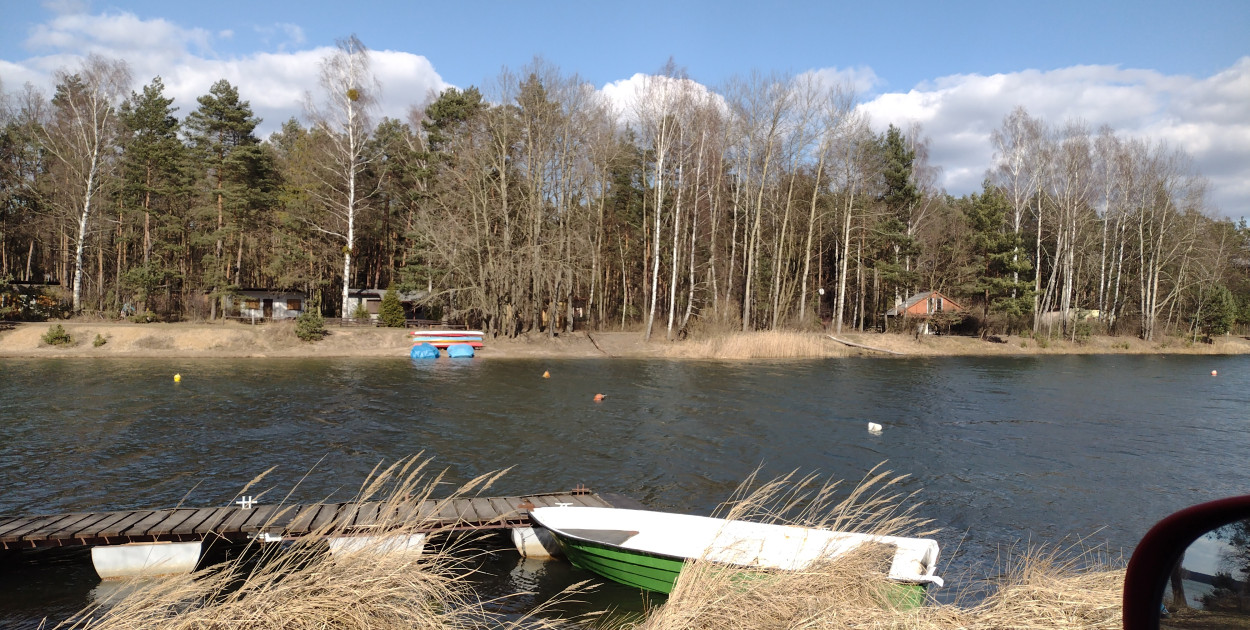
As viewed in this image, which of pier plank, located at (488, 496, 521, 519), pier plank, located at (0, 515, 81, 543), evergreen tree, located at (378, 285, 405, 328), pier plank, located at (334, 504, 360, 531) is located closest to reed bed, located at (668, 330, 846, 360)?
evergreen tree, located at (378, 285, 405, 328)

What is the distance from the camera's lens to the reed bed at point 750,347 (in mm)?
39250

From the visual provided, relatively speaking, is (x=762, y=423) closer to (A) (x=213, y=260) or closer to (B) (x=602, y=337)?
(B) (x=602, y=337)

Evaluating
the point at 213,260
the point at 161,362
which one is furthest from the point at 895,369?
the point at 213,260

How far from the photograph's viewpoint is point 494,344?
130 feet

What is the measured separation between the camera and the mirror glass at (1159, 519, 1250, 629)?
81.5 inches

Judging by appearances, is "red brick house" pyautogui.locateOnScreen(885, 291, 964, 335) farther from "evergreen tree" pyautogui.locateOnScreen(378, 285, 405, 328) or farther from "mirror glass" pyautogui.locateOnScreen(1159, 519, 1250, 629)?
"mirror glass" pyautogui.locateOnScreen(1159, 519, 1250, 629)

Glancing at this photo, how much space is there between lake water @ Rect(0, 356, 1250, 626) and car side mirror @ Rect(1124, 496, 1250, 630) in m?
6.91

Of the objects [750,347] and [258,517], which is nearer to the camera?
[258,517]

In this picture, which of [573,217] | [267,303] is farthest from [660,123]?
[267,303]

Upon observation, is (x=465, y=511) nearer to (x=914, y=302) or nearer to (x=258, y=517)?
(x=258, y=517)

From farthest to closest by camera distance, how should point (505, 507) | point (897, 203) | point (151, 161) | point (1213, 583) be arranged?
point (897, 203) → point (151, 161) → point (505, 507) → point (1213, 583)

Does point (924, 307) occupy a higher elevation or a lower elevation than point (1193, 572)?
higher

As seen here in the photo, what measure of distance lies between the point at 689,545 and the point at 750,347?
Answer: 31.6 m

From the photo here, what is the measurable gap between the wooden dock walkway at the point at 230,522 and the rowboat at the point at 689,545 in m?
1.00
